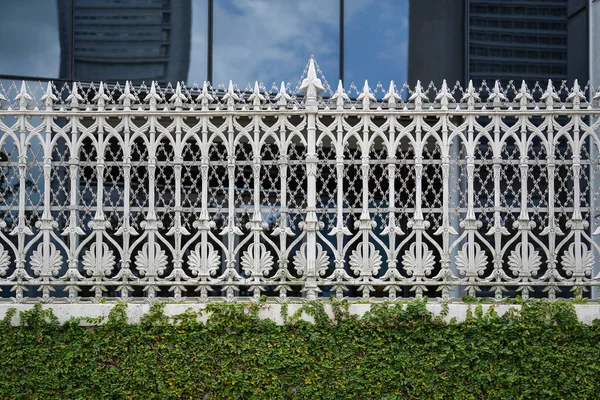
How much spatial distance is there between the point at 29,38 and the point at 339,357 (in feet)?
22.1

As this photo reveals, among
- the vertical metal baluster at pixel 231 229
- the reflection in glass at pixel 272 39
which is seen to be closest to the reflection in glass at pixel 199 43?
the reflection in glass at pixel 272 39

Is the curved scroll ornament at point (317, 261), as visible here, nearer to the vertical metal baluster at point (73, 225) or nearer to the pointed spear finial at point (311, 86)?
the pointed spear finial at point (311, 86)

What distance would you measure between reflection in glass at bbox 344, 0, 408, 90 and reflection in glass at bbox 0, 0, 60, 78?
4.13m

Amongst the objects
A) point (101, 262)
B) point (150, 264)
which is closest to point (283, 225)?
point (150, 264)

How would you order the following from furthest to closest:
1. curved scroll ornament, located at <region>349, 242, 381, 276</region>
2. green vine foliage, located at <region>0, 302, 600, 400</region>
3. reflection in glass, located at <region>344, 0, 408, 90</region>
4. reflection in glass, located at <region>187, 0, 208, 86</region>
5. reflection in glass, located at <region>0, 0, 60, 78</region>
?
reflection in glass, located at <region>344, 0, 408, 90</region> → reflection in glass, located at <region>187, 0, 208, 86</region> → reflection in glass, located at <region>0, 0, 60, 78</region> → curved scroll ornament, located at <region>349, 242, 381, 276</region> → green vine foliage, located at <region>0, 302, 600, 400</region>

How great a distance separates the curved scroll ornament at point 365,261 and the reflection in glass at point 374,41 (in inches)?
191

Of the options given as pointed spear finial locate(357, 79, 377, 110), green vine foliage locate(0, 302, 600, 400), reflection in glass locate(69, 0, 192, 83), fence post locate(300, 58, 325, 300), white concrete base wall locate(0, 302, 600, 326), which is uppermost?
reflection in glass locate(69, 0, 192, 83)

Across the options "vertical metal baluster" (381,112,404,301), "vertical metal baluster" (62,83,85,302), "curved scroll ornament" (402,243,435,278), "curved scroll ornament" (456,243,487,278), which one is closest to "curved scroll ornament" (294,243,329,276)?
"vertical metal baluster" (381,112,404,301)

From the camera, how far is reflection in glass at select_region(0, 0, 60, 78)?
9.27 meters

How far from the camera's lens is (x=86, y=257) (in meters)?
5.39

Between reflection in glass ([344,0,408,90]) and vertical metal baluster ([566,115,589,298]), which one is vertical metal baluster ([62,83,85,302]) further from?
reflection in glass ([344,0,408,90])

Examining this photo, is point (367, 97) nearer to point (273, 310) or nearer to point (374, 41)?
point (273, 310)

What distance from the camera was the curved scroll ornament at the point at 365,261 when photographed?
531 cm

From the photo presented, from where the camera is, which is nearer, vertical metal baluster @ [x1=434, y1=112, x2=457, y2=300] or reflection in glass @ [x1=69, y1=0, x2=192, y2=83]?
vertical metal baluster @ [x1=434, y1=112, x2=457, y2=300]
